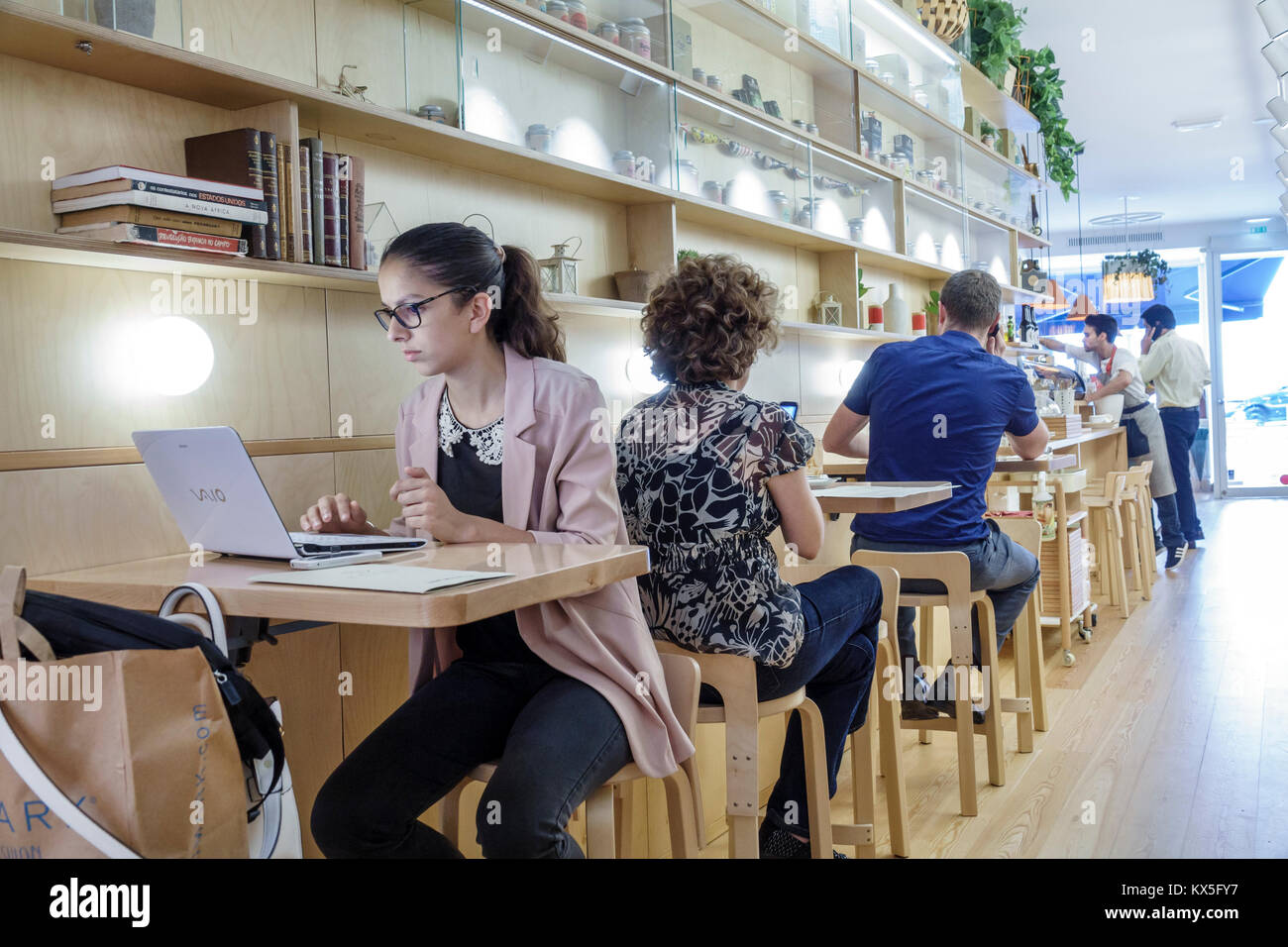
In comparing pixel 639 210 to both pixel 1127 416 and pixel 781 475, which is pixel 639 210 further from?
pixel 1127 416

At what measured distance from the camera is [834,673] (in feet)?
7.45

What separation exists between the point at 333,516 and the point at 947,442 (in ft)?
6.24

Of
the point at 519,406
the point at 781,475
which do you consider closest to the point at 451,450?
the point at 519,406

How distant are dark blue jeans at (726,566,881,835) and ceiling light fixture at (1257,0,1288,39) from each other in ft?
12.3

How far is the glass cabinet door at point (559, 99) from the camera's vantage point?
8.58 feet

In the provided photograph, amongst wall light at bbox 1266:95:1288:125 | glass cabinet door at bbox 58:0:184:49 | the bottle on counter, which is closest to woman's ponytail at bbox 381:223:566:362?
glass cabinet door at bbox 58:0:184:49

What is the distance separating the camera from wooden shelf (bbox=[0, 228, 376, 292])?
5.57 feet

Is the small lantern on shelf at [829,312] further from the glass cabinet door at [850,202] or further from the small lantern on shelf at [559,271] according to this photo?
the small lantern on shelf at [559,271]

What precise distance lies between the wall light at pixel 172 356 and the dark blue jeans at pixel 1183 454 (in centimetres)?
699

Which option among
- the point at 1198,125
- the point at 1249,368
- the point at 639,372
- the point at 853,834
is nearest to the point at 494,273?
the point at 853,834

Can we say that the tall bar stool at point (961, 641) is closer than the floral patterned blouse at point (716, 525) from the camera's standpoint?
No

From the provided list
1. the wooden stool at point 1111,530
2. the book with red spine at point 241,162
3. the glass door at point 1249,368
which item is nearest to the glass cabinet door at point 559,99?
the book with red spine at point 241,162

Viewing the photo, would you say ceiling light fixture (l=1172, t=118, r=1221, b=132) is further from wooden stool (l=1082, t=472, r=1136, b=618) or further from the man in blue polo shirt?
the man in blue polo shirt
